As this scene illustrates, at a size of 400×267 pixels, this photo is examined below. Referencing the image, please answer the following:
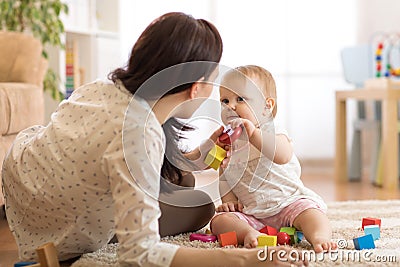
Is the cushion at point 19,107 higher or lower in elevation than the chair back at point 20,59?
lower

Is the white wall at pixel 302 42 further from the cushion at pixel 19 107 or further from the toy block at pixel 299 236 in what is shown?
the toy block at pixel 299 236

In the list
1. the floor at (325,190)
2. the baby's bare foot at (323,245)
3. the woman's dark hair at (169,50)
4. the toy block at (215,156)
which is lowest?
the floor at (325,190)

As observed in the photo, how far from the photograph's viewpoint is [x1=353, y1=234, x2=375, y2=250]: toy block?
1.58 m

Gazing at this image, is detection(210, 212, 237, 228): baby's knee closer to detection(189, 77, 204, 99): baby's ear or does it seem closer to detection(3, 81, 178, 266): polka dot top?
detection(3, 81, 178, 266): polka dot top

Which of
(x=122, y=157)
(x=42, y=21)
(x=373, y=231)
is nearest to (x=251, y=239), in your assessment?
(x=373, y=231)

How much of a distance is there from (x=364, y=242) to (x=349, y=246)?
42mm

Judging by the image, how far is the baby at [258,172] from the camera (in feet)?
5.55

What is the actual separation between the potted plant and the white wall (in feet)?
3.39

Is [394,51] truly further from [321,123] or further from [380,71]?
[321,123]

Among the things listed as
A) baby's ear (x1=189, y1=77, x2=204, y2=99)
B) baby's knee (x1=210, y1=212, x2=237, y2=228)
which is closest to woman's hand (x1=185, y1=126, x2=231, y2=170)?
baby's knee (x1=210, y1=212, x2=237, y2=228)

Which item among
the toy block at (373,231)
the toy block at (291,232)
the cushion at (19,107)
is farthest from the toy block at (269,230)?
the cushion at (19,107)

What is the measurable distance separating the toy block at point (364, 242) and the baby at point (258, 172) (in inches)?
4.5

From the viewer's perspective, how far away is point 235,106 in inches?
68.8

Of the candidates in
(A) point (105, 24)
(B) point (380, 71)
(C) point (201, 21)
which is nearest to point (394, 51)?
(B) point (380, 71)
